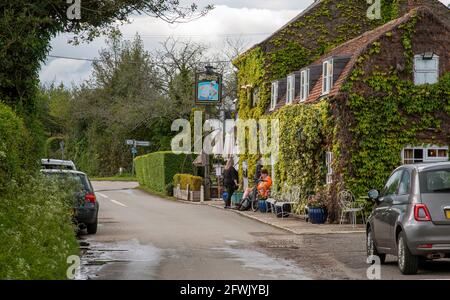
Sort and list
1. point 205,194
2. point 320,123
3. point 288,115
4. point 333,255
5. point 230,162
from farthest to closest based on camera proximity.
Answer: point 205,194
point 230,162
point 288,115
point 320,123
point 333,255

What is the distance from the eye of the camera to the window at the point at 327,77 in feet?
98.7

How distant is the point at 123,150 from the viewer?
77.6 metres

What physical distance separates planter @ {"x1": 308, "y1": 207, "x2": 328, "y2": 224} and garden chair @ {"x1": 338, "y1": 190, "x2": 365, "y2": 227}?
2.25ft

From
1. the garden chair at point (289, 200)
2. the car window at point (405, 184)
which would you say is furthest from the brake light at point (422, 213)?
the garden chair at point (289, 200)

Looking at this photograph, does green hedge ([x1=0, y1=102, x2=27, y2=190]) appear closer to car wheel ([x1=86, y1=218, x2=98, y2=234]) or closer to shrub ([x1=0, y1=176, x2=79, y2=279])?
shrub ([x1=0, y1=176, x2=79, y2=279])

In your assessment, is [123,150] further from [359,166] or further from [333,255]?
[333,255]

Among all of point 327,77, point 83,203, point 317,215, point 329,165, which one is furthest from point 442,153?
point 83,203

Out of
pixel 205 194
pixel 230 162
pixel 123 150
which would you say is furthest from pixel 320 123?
pixel 123 150

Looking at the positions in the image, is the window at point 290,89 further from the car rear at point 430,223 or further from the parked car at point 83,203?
the car rear at point 430,223

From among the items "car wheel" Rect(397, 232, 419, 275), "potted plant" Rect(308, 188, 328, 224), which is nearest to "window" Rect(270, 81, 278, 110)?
"potted plant" Rect(308, 188, 328, 224)

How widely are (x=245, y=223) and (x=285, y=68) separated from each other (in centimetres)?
1380

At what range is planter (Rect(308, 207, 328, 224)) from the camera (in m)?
27.5

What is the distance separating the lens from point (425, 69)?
2791cm

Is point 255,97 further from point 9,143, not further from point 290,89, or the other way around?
point 9,143
